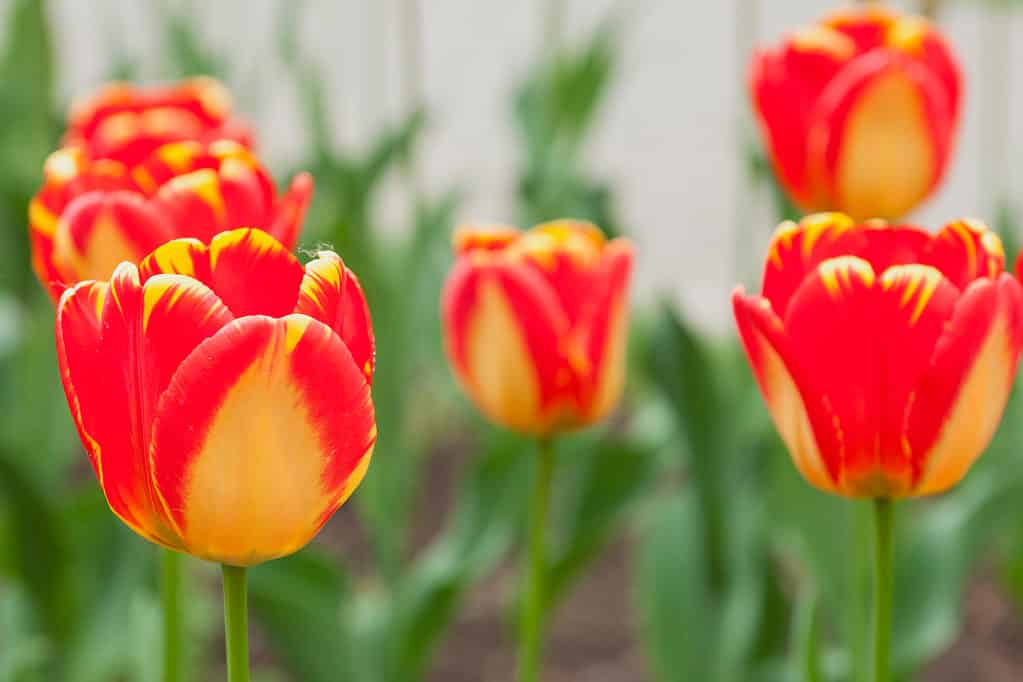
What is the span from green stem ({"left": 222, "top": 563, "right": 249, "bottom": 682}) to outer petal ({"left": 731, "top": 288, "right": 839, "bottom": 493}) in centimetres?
17

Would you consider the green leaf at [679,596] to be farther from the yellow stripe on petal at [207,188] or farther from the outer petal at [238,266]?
the outer petal at [238,266]

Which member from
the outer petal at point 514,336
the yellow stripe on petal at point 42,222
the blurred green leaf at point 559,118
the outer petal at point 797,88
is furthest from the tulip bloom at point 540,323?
the blurred green leaf at point 559,118

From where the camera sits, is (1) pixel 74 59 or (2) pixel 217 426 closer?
(2) pixel 217 426

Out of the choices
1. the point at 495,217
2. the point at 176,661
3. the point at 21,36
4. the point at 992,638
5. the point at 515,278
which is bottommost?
the point at 992,638

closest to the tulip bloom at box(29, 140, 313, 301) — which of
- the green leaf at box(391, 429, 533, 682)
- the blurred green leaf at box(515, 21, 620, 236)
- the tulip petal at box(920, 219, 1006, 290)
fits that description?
the tulip petal at box(920, 219, 1006, 290)

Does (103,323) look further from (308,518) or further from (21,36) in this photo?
(21,36)

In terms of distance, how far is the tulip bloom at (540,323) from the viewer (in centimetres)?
78

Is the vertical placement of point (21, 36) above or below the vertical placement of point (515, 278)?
above

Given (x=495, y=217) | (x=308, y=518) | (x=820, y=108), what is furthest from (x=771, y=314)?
(x=495, y=217)

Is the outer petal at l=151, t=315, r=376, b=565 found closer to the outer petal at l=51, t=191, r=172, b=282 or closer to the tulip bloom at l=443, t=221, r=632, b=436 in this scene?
the outer petal at l=51, t=191, r=172, b=282

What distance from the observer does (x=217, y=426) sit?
41 cm

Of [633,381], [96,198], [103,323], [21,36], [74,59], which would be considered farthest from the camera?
[74,59]

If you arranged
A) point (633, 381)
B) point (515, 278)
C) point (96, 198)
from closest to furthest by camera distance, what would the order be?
1. point (96, 198)
2. point (515, 278)
3. point (633, 381)

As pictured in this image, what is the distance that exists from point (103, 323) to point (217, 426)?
0.04m
